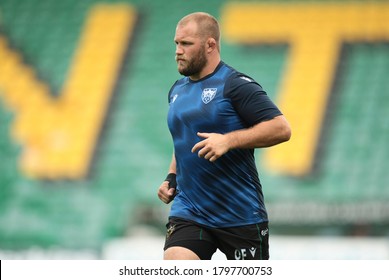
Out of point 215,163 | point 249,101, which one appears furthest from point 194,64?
point 215,163

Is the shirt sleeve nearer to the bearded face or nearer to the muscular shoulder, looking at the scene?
the muscular shoulder

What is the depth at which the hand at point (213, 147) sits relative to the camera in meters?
4.63

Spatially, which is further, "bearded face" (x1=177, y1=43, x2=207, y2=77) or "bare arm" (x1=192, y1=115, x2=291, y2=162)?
"bearded face" (x1=177, y1=43, x2=207, y2=77)

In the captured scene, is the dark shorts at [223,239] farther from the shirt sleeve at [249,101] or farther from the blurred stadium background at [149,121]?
the blurred stadium background at [149,121]

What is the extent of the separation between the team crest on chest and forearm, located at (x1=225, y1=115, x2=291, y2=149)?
33 cm

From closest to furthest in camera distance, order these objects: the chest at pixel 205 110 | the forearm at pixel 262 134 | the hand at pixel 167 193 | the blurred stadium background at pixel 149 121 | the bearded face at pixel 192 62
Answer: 1. the forearm at pixel 262 134
2. the chest at pixel 205 110
3. the bearded face at pixel 192 62
4. the hand at pixel 167 193
5. the blurred stadium background at pixel 149 121

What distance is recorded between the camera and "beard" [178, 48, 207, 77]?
16.7 ft

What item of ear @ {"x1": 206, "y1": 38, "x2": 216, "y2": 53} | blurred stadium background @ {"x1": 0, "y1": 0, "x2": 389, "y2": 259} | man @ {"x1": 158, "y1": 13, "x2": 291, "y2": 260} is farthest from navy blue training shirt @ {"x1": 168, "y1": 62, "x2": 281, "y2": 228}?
blurred stadium background @ {"x1": 0, "y1": 0, "x2": 389, "y2": 259}

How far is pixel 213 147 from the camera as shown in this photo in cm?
463

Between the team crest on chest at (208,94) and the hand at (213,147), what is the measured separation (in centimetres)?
37

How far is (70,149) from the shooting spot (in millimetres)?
12242

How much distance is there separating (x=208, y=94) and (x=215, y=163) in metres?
0.41

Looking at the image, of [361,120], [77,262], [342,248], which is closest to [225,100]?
[77,262]

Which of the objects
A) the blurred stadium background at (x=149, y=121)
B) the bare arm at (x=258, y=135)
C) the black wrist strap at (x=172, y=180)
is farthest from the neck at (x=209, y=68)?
the blurred stadium background at (x=149, y=121)
